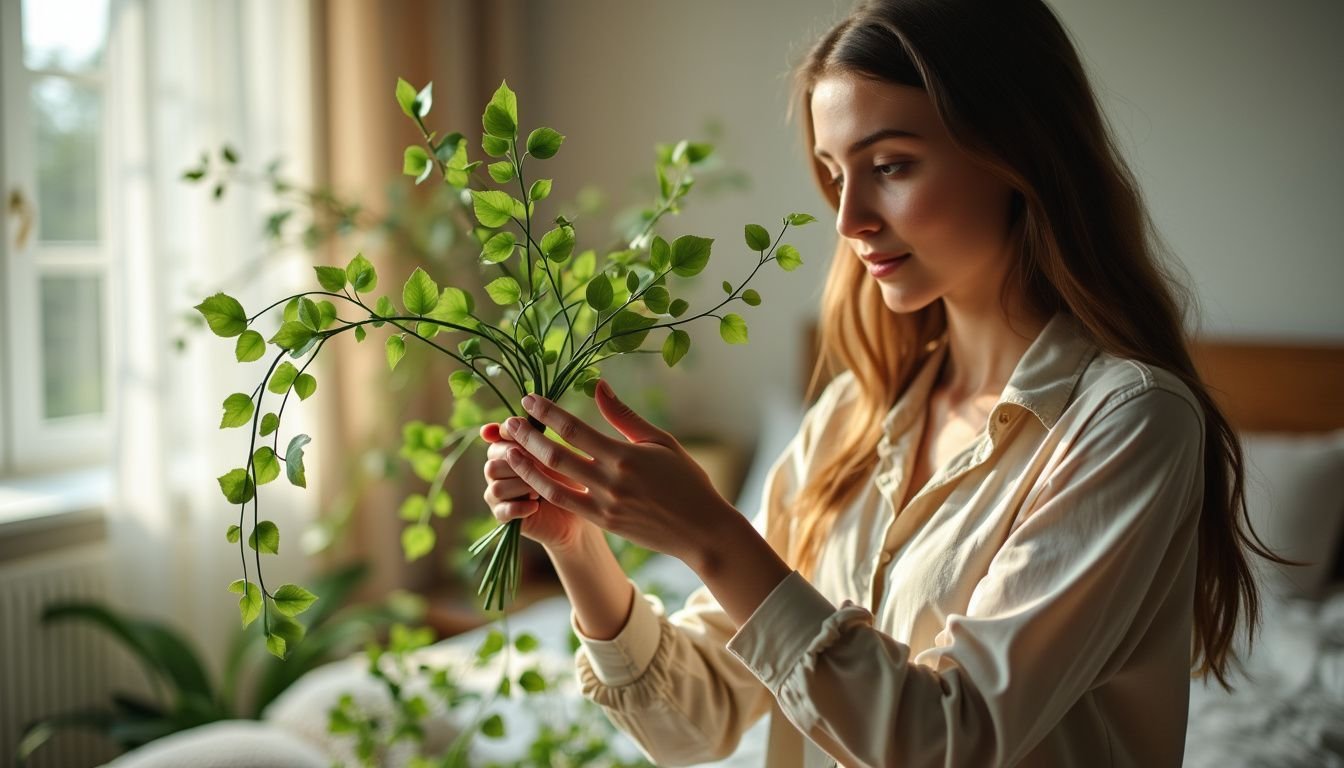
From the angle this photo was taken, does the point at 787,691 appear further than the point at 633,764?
No

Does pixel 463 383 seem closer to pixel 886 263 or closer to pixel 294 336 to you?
pixel 294 336

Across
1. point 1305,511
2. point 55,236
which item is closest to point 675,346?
point 1305,511

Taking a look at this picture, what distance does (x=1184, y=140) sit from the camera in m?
Result: 2.69

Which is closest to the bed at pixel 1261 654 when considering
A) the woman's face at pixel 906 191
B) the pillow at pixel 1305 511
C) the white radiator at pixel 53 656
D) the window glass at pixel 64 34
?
the pillow at pixel 1305 511

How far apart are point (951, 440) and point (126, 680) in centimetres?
221

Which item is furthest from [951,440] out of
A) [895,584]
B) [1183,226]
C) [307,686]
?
[1183,226]

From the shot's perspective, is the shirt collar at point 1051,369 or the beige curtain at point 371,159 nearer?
the shirt collar at point 1051,369

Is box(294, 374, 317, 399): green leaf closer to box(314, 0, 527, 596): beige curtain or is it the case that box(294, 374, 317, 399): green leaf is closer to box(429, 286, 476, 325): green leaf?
box(429, 286, 476, 325): green leaf

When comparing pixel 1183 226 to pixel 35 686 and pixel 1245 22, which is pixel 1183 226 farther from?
pixel 35 686

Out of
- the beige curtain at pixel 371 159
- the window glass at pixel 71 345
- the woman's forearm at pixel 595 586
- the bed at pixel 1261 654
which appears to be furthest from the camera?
the beige curtain at pixel 371 159

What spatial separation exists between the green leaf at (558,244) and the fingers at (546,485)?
152 millimetres

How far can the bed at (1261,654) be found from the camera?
1.65m

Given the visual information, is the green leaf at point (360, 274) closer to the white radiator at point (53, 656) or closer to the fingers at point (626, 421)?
the fingers at point (626, 421)

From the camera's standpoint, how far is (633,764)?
154 cm
